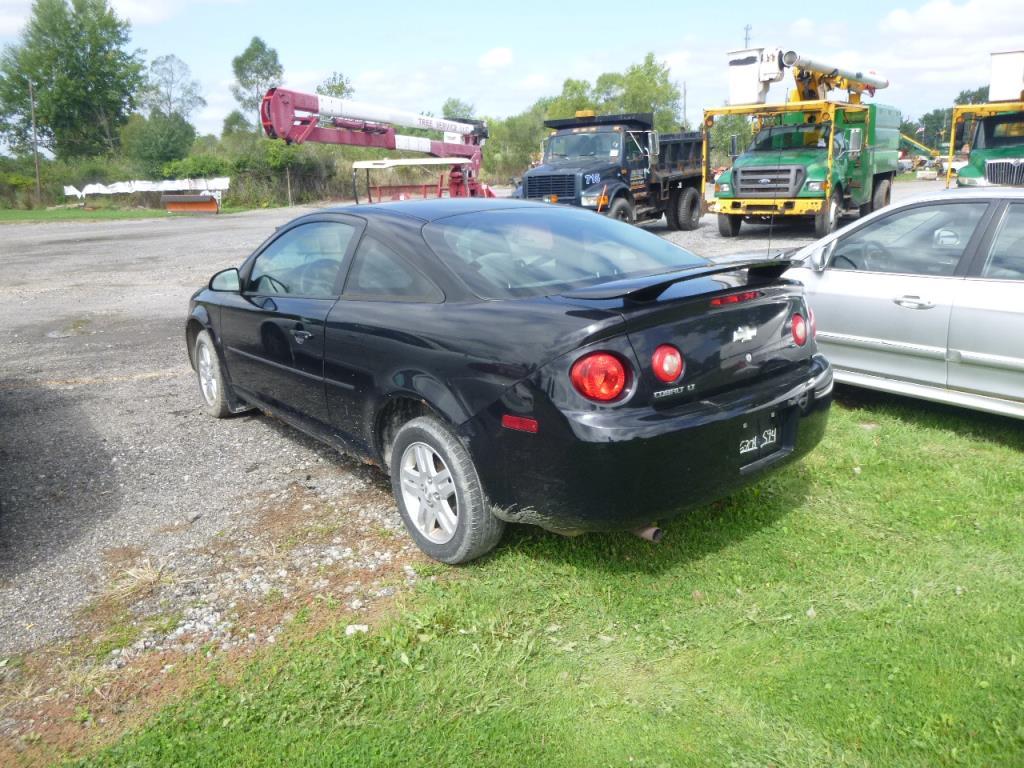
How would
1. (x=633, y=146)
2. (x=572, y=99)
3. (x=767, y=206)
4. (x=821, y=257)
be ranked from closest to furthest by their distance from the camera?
(x=821, y=257)
(x=767, y=206)
(x=633, y=146)
(x=572, y=99)

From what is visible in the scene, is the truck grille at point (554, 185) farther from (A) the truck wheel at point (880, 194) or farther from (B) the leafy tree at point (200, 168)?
(B) the leafy tree at point (200, 168)

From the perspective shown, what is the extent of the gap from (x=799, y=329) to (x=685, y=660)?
5.37 ft

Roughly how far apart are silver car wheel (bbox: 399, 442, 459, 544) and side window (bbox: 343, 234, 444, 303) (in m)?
0.69

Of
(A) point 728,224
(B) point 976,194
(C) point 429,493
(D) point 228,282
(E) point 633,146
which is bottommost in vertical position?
(C) point 429,493

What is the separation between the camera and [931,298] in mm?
4934

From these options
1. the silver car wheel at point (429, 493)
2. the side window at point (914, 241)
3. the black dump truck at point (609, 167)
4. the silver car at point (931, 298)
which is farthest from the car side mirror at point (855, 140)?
the silver car wheel at point (429, 493)

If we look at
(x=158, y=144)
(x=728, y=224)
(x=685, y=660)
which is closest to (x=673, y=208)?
(x=728, y=224)

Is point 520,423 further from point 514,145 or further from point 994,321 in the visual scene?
point 514,145

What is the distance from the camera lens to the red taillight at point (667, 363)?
3.08m

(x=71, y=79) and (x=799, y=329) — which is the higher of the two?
(x=71, y=79)

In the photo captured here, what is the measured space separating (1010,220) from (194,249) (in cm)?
1853

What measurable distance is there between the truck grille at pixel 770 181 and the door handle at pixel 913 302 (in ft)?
36.4

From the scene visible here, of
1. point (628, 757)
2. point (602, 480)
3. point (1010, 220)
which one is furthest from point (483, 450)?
point (1010, 220)

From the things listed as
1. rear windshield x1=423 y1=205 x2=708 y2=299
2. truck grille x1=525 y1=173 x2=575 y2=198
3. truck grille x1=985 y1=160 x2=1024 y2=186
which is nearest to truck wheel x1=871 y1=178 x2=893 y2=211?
truck grille x1=985 y1=160 x2=1024 y2=186
